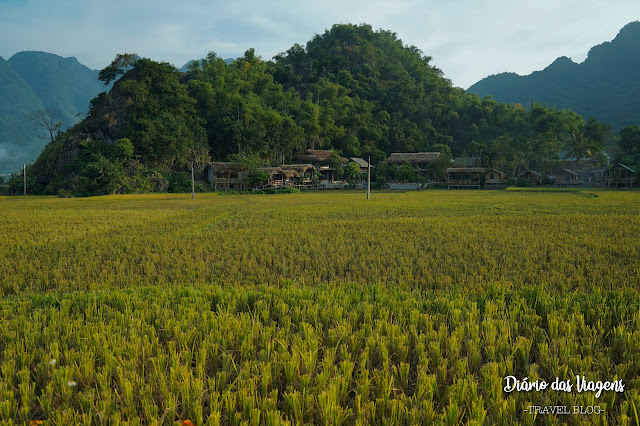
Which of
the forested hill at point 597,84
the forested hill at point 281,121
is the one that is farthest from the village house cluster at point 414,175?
the forested hill at point 597,84

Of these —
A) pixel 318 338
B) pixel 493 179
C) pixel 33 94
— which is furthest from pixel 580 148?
pixel 33 94

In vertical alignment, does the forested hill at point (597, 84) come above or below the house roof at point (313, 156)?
above

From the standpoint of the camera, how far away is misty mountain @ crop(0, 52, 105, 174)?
10206 cm

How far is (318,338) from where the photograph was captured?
3.09 metres

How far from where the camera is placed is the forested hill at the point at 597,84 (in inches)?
3211

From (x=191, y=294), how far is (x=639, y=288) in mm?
5841

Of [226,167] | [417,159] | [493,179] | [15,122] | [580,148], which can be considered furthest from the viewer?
[15,122]

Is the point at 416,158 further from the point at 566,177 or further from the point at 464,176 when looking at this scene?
the point at 566,177

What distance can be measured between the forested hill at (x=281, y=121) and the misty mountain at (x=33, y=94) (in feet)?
145

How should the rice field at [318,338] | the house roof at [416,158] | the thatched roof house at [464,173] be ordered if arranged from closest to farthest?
the rice field at [318,338], the thatched roof house at [464,173], the house roof at [416,158]

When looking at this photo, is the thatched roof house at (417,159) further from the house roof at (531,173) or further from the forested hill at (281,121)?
the house roof at (531,173)

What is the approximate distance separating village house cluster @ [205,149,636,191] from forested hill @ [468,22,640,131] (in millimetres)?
38624

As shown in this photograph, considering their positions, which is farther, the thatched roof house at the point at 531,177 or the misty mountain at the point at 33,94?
the misty mountain at the point at 33,94

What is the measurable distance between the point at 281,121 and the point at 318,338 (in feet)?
171
